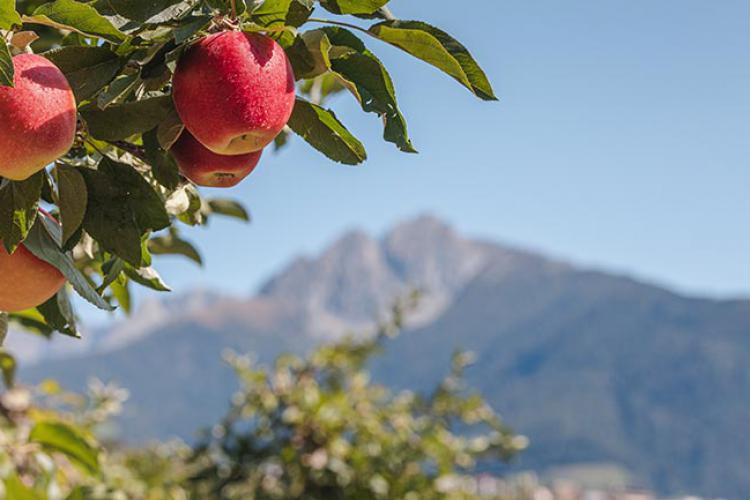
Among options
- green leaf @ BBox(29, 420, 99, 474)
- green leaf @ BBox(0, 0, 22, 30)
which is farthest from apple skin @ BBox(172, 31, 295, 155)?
green leaf @ BBox(29, 420, 99, 474)

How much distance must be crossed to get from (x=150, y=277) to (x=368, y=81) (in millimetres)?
370

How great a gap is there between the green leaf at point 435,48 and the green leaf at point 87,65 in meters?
0.22

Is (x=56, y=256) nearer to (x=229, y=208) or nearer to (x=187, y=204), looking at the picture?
(x=187, y=204)

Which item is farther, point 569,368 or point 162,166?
point 569,368

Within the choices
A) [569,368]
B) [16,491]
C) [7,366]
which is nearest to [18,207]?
[16,491]

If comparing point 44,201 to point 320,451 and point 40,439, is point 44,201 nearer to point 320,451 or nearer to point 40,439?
point 40,439

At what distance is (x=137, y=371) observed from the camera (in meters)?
175

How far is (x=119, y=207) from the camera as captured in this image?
89cm

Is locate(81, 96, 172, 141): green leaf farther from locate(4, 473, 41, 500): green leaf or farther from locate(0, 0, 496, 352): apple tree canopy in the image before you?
locate(4, 473, 41, 500): green leaf

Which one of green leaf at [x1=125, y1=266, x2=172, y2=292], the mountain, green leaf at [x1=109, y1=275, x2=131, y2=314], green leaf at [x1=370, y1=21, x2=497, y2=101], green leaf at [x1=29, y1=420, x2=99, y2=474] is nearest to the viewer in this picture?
green leaf at [x1=370, y1=21, x2=497, y2=101]

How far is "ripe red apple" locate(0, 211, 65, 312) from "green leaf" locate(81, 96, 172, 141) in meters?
0.14

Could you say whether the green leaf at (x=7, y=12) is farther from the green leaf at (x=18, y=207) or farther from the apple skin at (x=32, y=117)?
the green leaf at (x=18, y=207)

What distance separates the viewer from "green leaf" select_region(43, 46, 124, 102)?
801 millimetres

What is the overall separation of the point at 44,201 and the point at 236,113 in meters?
0.35
